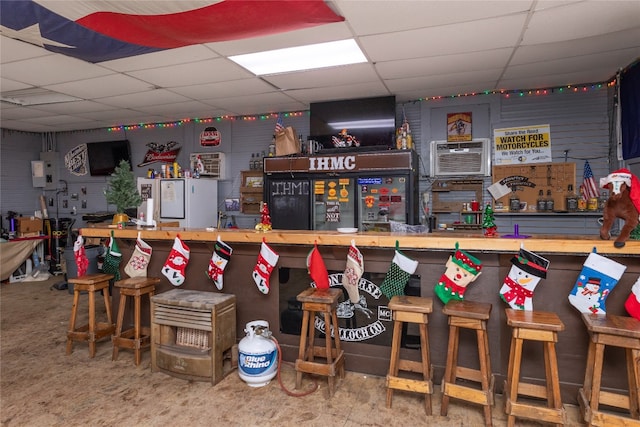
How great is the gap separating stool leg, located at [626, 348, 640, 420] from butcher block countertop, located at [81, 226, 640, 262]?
1.96 ft

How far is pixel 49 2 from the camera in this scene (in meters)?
2.55

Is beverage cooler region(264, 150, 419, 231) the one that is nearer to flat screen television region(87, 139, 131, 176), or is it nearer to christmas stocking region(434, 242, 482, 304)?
christmas stocking region(434, 242, 482, 304)

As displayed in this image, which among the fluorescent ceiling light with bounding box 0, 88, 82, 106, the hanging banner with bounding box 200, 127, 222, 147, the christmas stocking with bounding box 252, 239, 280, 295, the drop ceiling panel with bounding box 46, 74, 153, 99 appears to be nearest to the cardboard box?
the fluorescent ceiling light with bounding box 0, 88, 82, 106

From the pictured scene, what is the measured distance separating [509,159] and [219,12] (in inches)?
169

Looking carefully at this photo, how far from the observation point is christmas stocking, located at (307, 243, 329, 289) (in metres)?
2.84

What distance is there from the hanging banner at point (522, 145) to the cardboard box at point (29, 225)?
8.13 meters

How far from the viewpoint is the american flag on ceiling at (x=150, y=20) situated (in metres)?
2.45

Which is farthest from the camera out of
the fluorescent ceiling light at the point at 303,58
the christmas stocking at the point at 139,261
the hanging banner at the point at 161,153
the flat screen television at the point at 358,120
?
the hanging banner at the point at 161,153

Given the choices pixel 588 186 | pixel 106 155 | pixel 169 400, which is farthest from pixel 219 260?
pixel 106 155

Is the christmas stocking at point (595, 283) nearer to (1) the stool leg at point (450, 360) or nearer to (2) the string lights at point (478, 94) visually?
(1) the stool leg at point (450, 360)

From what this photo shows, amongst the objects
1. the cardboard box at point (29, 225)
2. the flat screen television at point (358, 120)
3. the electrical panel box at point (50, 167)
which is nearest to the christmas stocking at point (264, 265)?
the flat screen television at point (358, 120)

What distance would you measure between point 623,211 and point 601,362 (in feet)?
2.93

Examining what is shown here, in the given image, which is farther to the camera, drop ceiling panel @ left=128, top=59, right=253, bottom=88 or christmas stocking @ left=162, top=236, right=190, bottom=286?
drop ceiling panel @ left=128, top=59, right=253, bottom=88

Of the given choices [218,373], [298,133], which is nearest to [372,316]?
[218,373]
